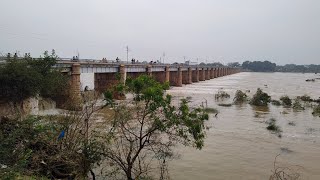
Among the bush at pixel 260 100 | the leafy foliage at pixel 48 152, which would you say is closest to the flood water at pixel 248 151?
the leafy foliage at pixel 48 152

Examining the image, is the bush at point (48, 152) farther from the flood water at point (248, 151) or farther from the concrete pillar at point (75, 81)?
the concrete pillar at point (75, 81)

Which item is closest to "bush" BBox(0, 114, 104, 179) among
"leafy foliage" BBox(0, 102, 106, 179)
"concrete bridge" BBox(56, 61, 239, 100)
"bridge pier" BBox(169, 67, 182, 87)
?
"leafy foliage" BBox(0, 102, 106, 179)

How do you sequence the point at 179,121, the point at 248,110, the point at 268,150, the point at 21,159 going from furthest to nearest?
the point at 248,110, the point at 268,150, the point at 179,121, the point at 21,159

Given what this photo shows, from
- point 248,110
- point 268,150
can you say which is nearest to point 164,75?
point 248,110

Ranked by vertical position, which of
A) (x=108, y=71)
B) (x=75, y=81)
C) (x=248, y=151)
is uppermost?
(x=108, y=71)

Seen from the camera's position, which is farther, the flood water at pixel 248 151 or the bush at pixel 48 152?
the flood water at pixel 248 151

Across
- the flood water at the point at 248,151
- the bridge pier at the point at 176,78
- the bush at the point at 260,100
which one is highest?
the bridge pier at the point at 176,78

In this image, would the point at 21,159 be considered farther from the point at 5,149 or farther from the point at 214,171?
the point at 214,171

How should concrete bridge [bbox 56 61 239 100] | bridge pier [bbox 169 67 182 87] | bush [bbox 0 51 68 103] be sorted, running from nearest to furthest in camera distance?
bush [bbox 0 51 68 103] → concrete bridge [bbox 56 61 239 100] → bridge pier [bbox 169 67 182 87]

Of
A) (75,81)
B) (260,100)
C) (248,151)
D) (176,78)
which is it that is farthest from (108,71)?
(176,78)

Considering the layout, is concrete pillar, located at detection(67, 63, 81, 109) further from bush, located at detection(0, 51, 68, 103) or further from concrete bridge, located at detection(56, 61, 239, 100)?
bush, located at detection(0, 51, 68, 103)

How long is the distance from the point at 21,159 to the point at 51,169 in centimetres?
177

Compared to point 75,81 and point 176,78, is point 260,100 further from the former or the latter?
point 176,78

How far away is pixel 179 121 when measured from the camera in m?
12.2
